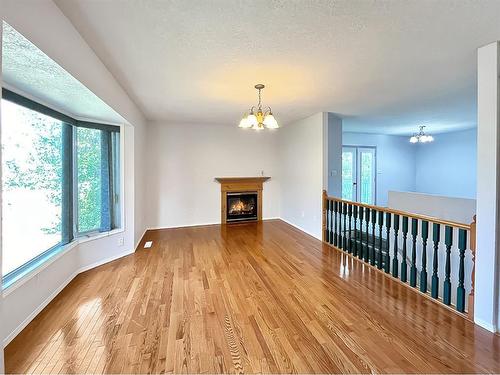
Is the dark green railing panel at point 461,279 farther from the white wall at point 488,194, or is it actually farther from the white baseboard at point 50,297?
the white baseboard at point 50,297

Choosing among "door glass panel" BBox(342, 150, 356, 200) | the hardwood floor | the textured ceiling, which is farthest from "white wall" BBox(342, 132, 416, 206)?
the textured ceiling

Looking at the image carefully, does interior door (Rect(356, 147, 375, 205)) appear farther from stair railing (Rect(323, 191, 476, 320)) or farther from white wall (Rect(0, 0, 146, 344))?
white wall (Rect(0, 0, 146, 344))

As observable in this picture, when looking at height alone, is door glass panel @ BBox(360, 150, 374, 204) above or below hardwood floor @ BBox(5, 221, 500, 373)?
above

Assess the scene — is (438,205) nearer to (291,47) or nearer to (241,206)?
(241,206)

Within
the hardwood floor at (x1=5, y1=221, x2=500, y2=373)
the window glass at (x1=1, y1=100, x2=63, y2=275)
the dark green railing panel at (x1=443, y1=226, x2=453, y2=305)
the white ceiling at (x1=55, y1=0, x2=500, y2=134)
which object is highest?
the white ceiling at (x1=55, y1=0, x2=500, y2=134)

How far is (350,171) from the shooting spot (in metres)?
7.11

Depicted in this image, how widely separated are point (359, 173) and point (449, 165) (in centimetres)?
259

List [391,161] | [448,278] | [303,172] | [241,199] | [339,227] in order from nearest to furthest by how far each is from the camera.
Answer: [448,278] < [339,227] < [303,172] < [241,199] < [391,161]

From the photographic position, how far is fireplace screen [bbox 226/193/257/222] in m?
6.13

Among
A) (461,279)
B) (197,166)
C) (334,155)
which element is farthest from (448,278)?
(197,166)

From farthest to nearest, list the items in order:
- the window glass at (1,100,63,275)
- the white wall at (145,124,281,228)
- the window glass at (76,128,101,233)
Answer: the white wall at (145,124,281,228) → the window glass at (76,128,101,233) → the window glass at (1,100,63,275)

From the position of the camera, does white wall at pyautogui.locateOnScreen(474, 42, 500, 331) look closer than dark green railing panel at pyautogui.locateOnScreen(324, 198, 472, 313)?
Yes

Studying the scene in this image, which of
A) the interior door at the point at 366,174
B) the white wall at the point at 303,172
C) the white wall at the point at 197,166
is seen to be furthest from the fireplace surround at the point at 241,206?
the interior door at the point at 366,174

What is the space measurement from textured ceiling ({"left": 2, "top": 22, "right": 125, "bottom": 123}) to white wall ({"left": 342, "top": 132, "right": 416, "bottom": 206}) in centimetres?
657
